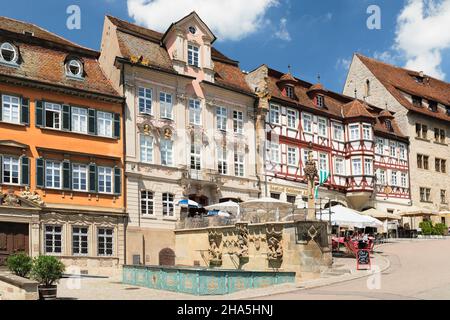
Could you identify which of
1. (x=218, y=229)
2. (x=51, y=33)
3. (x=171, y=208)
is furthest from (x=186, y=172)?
(x=51, y=33)

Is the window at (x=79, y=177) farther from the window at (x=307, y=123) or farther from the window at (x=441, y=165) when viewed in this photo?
the window at (x=441, y=165)

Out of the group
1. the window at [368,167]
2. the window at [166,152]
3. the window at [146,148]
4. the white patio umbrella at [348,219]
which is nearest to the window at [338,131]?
the window at [368,167]

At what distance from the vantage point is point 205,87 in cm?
4138

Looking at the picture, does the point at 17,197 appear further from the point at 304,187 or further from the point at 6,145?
the point at 304,187

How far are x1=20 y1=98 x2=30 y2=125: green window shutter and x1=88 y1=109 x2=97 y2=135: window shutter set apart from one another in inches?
132

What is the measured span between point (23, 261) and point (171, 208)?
56.4ft

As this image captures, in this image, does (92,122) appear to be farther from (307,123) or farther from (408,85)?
(408,85)

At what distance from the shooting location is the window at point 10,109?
32781 millimetres

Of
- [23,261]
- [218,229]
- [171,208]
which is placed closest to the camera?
[23,261]

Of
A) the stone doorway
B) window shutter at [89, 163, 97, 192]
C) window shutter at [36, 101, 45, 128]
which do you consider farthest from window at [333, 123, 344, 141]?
the stone doorway

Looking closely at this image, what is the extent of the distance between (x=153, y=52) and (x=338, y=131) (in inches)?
646

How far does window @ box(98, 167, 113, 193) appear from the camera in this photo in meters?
35.6

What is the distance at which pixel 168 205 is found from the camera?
38.8m

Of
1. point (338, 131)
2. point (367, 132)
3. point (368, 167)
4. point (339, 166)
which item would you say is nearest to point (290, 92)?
point (338, 131)
